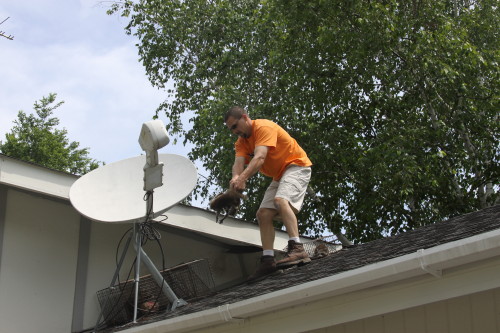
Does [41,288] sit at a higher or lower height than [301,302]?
higher

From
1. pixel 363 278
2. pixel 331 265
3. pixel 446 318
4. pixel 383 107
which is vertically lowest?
pixel 446 318

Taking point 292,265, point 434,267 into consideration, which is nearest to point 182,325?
point 292,265

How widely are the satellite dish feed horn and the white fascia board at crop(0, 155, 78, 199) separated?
20 centimetres

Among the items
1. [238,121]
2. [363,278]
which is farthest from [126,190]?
[363,278]

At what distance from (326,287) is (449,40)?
9.87 metres

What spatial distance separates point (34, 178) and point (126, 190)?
82cm

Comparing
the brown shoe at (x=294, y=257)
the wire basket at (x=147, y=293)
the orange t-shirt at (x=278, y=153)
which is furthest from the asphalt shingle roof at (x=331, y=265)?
the orange t-shirt at (x=278, y=153)

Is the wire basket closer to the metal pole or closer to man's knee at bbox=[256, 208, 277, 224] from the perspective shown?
the metal pole

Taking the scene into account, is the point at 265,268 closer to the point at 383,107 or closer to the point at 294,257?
the point at 294,257

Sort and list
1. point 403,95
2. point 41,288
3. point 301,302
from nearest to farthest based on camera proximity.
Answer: point 301,302
point 41,288
point 403,95

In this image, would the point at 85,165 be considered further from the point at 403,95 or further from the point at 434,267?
the point at 434,267

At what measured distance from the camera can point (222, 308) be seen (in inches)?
172

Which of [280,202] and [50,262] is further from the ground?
[280,202]

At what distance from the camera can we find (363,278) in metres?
3.63
